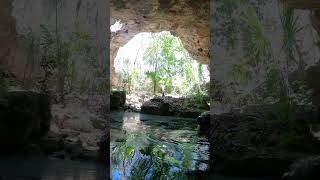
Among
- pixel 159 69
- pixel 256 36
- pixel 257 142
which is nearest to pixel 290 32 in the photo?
pixel 256 36

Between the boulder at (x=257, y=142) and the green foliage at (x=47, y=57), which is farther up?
the green foliage at (x=47, y=57)

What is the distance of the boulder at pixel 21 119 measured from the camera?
4.95 metres

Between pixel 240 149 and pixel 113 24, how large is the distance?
6.17 metres

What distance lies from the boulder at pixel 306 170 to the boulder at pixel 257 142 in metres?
0.27

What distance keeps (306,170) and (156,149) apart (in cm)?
235

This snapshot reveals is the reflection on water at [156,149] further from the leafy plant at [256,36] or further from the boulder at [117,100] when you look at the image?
the boulder at [117,100]

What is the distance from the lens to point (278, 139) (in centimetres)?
447

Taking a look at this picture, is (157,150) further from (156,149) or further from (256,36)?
(256,36)

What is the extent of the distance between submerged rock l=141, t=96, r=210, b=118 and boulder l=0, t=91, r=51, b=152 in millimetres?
5516

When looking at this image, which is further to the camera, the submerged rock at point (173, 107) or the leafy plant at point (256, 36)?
the submerged rock at point (173, 107)

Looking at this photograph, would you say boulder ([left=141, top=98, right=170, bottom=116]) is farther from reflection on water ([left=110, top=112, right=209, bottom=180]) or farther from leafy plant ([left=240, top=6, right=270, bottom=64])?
leafy plant ([left=240, top=6, right=270, bottom=64])

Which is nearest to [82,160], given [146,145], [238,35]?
[146,145]

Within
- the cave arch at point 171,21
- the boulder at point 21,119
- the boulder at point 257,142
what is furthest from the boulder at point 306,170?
the cave arch at point 171,21

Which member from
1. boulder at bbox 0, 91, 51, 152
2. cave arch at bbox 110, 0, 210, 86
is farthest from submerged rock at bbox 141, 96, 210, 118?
boulder at bbox 0, 91, 51, 152
